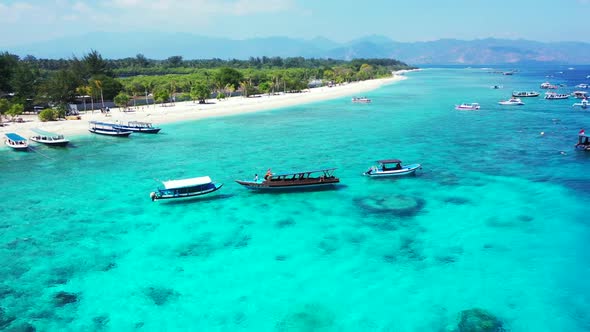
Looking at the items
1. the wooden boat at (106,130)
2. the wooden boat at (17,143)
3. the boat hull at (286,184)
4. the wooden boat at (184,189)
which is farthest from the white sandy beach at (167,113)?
the boat hull at (286,184)

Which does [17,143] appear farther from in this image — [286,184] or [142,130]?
[286,184]

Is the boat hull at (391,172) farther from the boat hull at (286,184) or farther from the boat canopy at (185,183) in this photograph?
the boat canopy at (185,183)

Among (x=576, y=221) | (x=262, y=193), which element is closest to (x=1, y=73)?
(x=262, y=193)

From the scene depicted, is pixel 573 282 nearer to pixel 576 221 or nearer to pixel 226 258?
pixel 576 221

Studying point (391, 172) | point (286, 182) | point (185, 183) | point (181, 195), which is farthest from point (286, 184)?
point (391, 172)

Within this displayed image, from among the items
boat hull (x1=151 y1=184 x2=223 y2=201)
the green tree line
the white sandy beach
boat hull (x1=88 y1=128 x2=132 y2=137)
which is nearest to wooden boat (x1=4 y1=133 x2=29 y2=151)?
the white sandy beach
